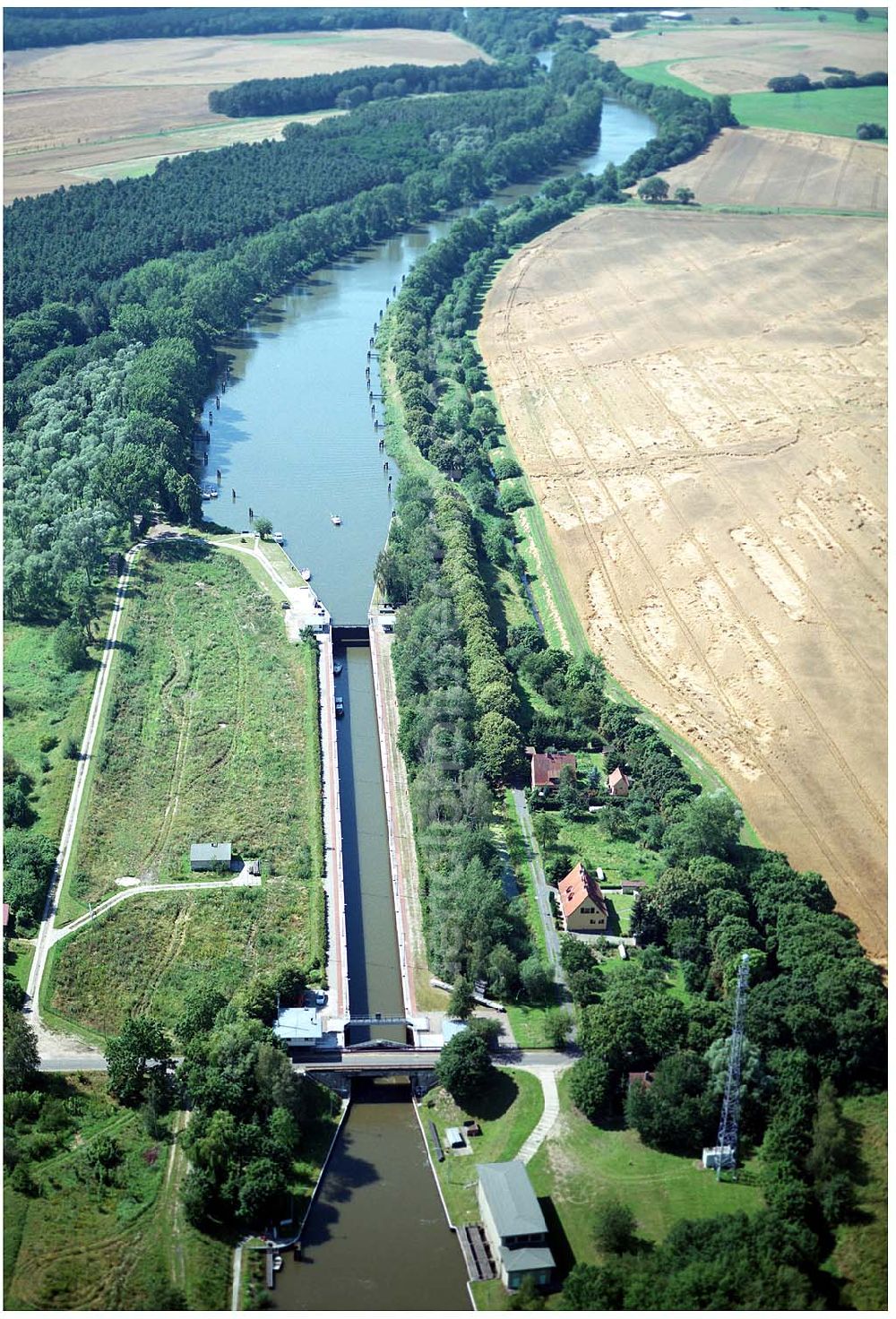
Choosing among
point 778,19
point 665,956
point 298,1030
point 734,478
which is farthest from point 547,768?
point 778,19

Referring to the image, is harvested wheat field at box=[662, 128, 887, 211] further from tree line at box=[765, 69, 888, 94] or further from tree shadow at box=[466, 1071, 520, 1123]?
tree shadow at box=[466, 1071, 520, 1123]

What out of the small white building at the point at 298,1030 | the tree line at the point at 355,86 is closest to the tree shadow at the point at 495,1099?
the small white building at the point at 298,1030

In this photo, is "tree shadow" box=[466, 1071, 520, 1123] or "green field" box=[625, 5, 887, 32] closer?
"tree shadow" box=[466, 1071, 520, 1123]

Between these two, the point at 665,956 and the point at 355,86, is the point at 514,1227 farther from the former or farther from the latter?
the point at 355,86

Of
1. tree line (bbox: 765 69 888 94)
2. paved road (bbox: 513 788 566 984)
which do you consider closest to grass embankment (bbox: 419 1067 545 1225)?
paved road (bbox: 513 788 566 984)

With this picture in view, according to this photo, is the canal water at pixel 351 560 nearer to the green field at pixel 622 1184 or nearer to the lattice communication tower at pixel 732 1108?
the green field at pixel 622 1184

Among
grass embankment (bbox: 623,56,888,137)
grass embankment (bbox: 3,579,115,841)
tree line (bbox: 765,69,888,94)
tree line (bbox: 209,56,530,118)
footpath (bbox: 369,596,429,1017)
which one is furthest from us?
tree line (bbox: 765,69,888,94)
